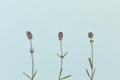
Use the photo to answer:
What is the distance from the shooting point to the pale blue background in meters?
1.22

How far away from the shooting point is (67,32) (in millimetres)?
1233

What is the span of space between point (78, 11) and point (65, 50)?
0.59 ft

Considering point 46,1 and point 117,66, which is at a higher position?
point 46,1

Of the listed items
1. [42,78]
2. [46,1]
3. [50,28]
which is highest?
[46,1]

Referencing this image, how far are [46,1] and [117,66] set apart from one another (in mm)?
422

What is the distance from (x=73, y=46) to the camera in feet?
4.03

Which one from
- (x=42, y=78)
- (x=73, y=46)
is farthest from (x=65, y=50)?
(x=42, y=78)

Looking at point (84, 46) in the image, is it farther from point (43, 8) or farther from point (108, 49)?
point (43, 8)

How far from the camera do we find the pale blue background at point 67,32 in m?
1.22

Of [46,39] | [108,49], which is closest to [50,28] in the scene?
[46,39]

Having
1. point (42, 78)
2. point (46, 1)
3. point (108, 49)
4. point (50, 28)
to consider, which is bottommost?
point (42, 78)

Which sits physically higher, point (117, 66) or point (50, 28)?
point (50, 28)

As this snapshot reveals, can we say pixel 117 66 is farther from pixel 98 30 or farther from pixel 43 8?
pixel 43 8

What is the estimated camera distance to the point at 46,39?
48.5 inches
